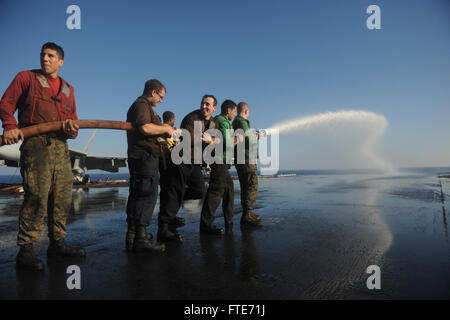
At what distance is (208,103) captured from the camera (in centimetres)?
356

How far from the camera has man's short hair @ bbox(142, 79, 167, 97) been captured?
301 cm

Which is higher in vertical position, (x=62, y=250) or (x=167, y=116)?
(x=167, y=116)

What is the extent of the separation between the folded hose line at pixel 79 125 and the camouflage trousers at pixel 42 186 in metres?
0.09

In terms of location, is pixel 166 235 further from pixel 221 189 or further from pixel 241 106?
pixel 241 106

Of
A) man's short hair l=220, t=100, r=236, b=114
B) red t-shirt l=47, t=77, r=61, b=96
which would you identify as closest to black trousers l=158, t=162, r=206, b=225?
man's short hair l=220, t=100, r=236, b=114

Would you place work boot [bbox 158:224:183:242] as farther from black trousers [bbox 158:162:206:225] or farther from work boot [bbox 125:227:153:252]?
work boot [bbox 125:227:153:252]

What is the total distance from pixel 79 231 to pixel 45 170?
1754 mm

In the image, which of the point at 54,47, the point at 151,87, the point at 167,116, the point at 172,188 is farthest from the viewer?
the point at 167,116

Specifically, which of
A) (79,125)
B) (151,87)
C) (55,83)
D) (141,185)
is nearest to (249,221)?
(141,185)

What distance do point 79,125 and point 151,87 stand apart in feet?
3.03

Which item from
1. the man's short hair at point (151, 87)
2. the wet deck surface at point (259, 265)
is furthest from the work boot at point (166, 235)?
the man's short hair at point (151, 87)

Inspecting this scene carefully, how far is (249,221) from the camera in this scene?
3977 mm

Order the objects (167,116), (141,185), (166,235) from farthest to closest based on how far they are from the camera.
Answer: (167,116), (166,235), (141,185)
